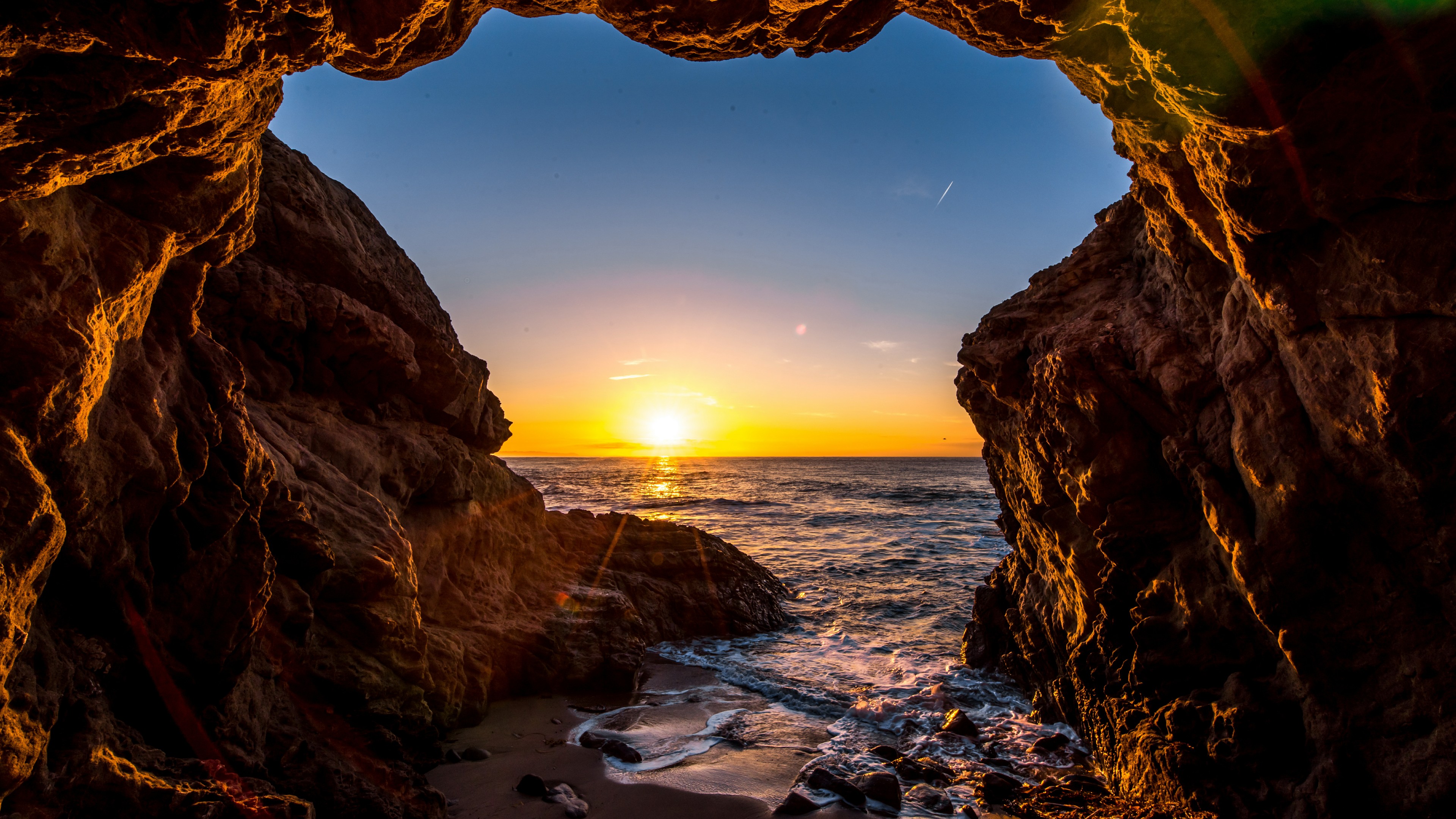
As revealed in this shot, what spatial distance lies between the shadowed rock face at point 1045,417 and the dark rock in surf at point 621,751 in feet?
6.88

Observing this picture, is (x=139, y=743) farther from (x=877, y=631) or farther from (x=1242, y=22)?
(x=877, y=631)

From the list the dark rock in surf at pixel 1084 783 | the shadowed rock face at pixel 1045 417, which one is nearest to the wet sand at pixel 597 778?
the shadowed rock face at pixel 1045 417

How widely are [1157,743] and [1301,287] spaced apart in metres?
4.84

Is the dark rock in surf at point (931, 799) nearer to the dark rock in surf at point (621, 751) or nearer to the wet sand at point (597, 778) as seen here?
the wet sand at point (597, 778)

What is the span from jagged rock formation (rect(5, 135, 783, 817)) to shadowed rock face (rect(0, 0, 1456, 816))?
4cm

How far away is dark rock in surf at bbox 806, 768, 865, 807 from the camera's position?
6.74 m

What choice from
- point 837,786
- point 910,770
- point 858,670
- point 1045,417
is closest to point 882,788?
point 837,786

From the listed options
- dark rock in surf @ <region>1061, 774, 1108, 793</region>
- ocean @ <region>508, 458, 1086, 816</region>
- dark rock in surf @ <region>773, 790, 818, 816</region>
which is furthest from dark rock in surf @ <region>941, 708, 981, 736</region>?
dark rock in surf @ <region>773, 790, 818, 816</region>

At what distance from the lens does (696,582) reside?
14.9 metres

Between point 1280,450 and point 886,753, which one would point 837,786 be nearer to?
point 886,753

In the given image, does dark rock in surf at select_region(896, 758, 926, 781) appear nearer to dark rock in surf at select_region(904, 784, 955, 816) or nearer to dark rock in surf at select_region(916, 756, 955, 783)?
dark rock in surf at select_region(916, 756, 955, 783)

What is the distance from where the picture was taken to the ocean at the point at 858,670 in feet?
27.3

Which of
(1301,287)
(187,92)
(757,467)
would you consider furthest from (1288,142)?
(757,467)

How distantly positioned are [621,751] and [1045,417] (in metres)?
6.91
